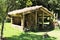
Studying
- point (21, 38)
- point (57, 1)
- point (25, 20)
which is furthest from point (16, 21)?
point (57, 1)

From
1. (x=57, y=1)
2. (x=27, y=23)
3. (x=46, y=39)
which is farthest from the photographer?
(x=57, y=1)

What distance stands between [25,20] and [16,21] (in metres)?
4.47

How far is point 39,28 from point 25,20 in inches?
98.6

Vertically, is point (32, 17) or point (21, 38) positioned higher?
point (32, 17)

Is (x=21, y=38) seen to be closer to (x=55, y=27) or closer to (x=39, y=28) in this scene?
(x=39, y=28)

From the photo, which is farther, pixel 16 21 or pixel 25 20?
pixel 16 21

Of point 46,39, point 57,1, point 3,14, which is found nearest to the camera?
point 3,14

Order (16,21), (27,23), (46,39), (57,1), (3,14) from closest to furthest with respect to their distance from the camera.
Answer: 1. (3,14)
2. (46,39)
3. (27,23)
4. (16,21)
5. (57,1)

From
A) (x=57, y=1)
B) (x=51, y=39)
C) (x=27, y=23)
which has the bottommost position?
(x=51, y=39)

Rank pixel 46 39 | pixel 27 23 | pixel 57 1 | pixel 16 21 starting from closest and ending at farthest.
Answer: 1. pixel 46 39
2. pixel 27 23
3. pixel 16 21
4. pixel 57 1

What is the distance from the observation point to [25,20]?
2733 centimetres

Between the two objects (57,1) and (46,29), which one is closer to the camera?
(46,29)

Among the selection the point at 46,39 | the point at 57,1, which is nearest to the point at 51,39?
the point at 46,39

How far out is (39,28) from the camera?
26641 mm
